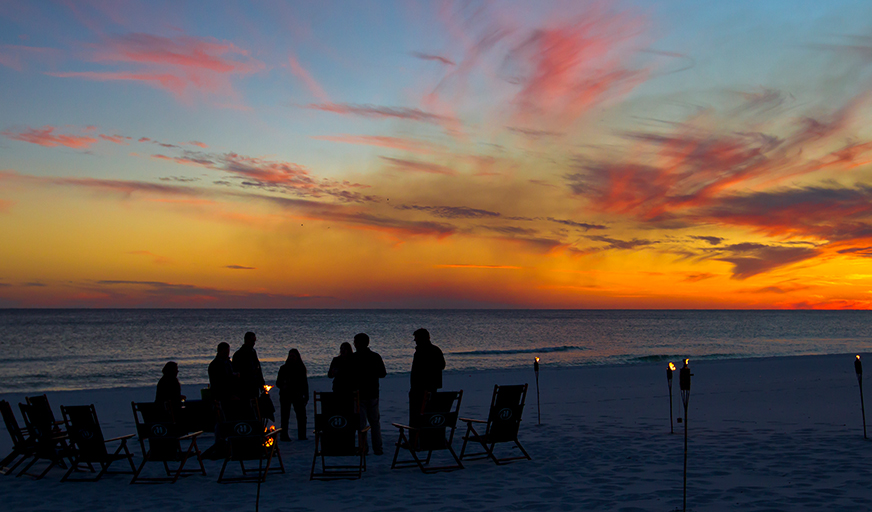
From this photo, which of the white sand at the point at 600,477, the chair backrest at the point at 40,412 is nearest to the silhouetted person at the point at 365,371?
the white sand at the point at 600,477

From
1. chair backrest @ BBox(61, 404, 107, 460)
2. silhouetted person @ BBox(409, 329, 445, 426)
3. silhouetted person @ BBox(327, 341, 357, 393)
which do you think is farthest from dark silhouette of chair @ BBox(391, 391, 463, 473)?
Answer: chair backrest @ BBox(61, 404, 107, 460)

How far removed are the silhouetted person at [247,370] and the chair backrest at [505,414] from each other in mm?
3235

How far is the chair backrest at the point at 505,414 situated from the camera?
24.2 ft

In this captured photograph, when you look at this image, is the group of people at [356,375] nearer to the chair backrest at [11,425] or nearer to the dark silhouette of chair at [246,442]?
the dark silhouette of chair at [246,442]

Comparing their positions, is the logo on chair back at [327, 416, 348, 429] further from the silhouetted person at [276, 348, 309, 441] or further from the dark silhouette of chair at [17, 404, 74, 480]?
the dark silhouette of chair at [17, 404, 74, 480]

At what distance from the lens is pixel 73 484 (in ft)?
21.8

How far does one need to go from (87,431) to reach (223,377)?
163 centimetres

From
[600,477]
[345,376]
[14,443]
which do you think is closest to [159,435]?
[14,443]

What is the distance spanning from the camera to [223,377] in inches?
308

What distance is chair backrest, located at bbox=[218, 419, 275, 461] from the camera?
261 inches

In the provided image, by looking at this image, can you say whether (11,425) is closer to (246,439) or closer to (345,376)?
(246,439)

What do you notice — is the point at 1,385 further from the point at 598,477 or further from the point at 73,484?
the point at 598,477

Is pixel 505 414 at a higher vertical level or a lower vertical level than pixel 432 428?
higher

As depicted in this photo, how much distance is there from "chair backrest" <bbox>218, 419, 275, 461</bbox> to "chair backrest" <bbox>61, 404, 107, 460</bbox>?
4.67ft
